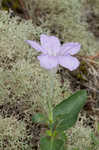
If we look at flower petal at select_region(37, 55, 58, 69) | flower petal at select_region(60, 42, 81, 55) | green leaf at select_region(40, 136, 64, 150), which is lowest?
green leaf at select_region(40, 136, 64, 150)

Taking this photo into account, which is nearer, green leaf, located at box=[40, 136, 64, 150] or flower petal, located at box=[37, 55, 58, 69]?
flower petal, located at box=[37, 55, 58, 69]

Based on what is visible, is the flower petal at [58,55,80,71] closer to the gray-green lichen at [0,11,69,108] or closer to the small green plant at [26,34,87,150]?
the small green plant at [26,34,87,150]

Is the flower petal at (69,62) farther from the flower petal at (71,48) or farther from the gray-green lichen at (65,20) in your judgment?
the gray-green lichen at (65,20)

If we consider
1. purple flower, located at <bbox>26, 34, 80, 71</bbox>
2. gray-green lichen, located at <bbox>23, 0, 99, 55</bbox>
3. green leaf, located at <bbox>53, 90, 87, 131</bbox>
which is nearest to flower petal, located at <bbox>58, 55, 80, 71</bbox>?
purple flower, located at <bbox>26, 34, 80, 71</bbox>

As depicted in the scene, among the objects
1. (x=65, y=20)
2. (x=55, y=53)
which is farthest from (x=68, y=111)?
(x=65, y=20)

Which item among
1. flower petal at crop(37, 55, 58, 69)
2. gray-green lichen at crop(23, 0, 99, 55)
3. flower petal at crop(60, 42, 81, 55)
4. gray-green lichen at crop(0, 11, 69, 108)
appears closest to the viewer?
flower petal at crop(37, 55, 58, 69)

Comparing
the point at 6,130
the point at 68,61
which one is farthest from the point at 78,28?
the point at 68,61

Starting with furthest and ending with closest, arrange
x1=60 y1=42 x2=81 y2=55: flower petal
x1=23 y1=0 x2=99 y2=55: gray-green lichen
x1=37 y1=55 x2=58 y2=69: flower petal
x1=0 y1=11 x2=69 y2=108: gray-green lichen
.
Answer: x1=23 y1=0 x2=99 y2=55: gray-green lichen < x1=0 y1=11 x2=69 y2=108: gray-green lichen < x1=60 y1=42 x2=81 y2=55: flower petal < x1=37 y1=55 x2=58 y2=69: flower petal

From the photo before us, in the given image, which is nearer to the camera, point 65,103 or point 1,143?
point 65,103

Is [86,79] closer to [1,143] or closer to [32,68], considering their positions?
[32,68]
